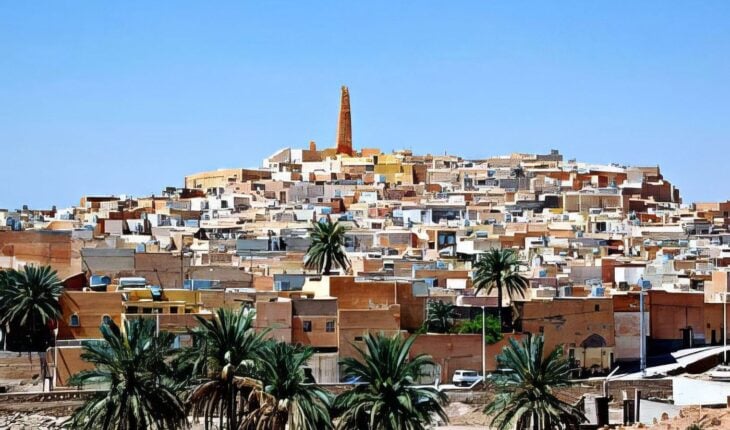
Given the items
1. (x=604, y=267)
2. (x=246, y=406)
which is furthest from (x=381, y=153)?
(x=246, y=406)

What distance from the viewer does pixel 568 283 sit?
165ft

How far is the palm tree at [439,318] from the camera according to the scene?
4338cm

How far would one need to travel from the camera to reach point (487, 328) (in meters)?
42.8

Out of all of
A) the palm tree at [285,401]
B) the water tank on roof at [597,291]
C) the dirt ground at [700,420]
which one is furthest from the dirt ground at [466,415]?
the dirt ground at [700,420]

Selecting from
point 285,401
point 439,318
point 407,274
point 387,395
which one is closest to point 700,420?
point 387,395

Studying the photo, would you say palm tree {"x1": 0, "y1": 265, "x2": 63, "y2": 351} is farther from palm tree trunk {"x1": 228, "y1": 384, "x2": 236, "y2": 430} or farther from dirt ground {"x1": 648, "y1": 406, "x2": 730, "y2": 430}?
dirt ground {"x1": 648, "y1": 406, "x2": 730, "y2": 430}

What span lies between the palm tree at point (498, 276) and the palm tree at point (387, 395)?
13.1 m

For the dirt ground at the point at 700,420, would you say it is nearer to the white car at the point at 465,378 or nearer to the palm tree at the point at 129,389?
the palm tree at the point at 129,389

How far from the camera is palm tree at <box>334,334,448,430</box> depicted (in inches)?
1206

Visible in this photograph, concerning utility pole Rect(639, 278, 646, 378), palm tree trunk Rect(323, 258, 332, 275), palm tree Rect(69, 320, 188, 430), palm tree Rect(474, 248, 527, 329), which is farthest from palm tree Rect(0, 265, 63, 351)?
utility pole Rect(639, 278, 646, 378)

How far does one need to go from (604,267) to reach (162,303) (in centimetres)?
1881

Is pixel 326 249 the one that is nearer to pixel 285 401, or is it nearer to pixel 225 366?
pixel 225 366

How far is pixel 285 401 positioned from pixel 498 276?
1517cm

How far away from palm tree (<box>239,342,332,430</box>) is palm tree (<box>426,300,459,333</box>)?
1240 centimetres
